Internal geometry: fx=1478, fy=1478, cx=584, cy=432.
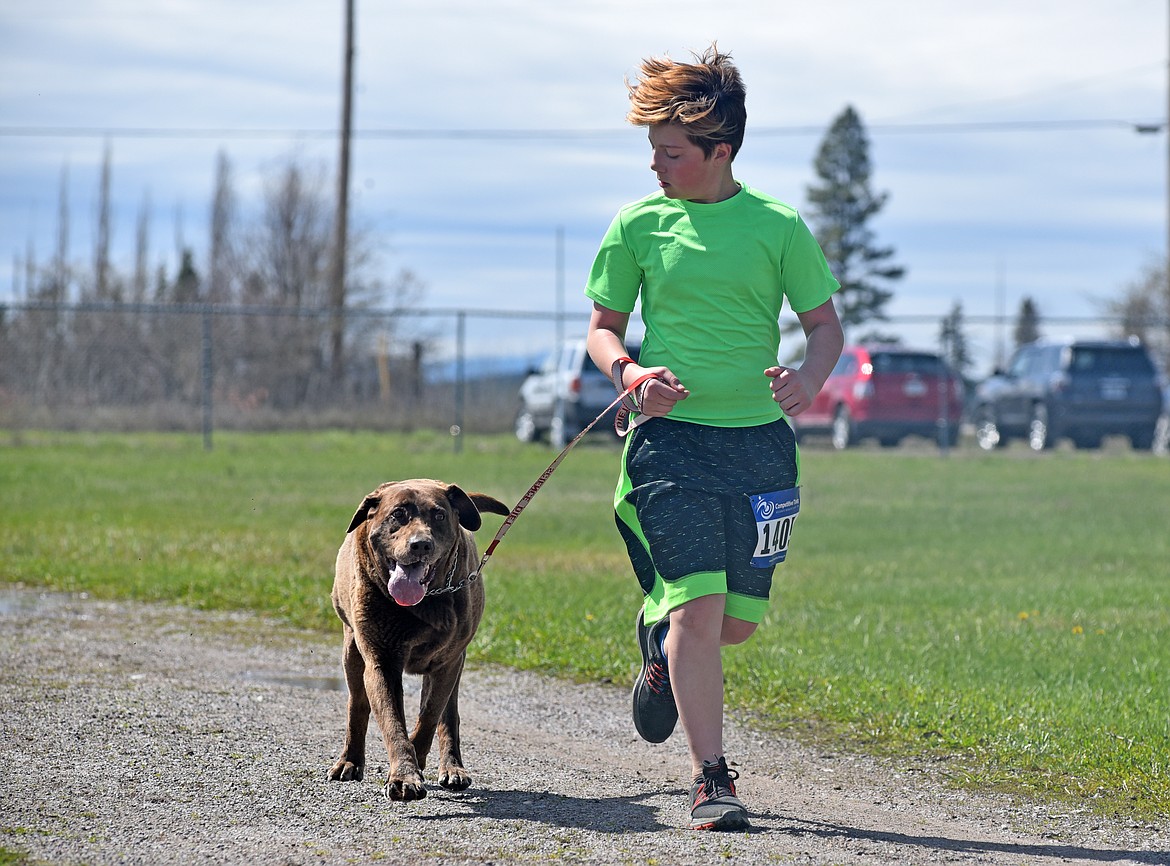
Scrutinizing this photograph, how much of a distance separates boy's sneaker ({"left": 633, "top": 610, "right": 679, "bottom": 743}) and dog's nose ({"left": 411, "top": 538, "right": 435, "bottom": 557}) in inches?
28.9

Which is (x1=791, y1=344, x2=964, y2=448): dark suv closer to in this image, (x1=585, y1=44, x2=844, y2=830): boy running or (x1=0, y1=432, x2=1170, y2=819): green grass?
(x1=0, y1=432, x2=1170, y2=819): green grass

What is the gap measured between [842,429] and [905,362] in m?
1.79

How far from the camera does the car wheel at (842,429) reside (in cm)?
2523

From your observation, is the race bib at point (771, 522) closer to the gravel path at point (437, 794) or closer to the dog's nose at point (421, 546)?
the gravel path at point (437, 794)

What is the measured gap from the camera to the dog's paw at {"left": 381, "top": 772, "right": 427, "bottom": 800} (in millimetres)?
4309

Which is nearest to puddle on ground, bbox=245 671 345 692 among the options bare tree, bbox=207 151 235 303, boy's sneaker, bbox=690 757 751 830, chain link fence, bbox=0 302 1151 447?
boy's sneaker, bbox=690 757 751 830

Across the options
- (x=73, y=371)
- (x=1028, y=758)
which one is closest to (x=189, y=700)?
(x=1028, y=758)

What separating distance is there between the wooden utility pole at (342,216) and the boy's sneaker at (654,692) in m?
22.2

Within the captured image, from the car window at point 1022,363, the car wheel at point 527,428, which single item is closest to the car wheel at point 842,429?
the car window at point 1022,363

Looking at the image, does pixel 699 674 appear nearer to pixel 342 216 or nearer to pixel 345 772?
pixel 345 772

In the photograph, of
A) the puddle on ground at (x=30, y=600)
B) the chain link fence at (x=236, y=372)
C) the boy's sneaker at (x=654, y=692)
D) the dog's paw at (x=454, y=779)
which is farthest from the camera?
the chain link fence at (x=236, y=372)

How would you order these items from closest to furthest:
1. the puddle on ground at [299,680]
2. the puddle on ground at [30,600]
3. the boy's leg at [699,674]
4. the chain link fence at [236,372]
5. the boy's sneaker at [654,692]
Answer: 1. the boy's leg at [699,674]
2. the boy's sneaker at [654,692]
3. the puddle on ground at [299,680]
4. the puddle on ground at [30,600]
5. the chain link fence at [236,372]

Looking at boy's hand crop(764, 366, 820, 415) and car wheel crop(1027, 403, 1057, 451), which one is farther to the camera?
car wheel crop(1027, 403, 1057, 451)

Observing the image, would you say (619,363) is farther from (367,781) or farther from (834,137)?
(834,137)
